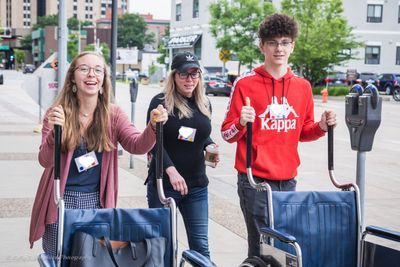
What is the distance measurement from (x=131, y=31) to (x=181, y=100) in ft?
463

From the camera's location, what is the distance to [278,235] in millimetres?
3648

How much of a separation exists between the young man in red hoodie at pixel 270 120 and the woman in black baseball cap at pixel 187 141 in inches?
15.3

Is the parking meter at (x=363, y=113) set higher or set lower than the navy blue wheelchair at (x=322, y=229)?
higher

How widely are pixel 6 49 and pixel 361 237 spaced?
158959 millimetres

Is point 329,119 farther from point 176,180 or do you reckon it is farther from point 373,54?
point 373,54

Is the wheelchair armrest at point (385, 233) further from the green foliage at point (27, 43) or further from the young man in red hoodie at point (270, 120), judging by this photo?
the green foliage at point (27, 43)

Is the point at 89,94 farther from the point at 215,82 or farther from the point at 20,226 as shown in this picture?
the point at 215,82

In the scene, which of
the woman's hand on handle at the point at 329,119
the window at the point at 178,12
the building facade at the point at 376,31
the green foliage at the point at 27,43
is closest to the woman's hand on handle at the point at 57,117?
the woman's hand on handle at the point at 329,119

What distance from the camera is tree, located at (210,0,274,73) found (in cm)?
4756

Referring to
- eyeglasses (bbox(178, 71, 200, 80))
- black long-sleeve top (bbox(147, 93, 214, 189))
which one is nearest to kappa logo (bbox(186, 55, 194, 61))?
eyeglasses (bbox(178, 71, 200, 80))

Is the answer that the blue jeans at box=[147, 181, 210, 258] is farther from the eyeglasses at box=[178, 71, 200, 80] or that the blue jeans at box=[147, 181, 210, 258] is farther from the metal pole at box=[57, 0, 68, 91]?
the metal pole at box=[57, 0, 68, 91]

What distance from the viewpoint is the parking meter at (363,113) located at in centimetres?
462

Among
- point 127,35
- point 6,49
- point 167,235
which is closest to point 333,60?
point 167,235

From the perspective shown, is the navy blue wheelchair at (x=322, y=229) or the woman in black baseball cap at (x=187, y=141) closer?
the navy blue wheelchair at (x=322, y=229)
